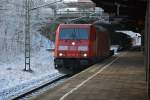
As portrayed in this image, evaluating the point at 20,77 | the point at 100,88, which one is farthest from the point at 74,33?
the point at 100,88

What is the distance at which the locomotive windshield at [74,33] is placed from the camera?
27.9m

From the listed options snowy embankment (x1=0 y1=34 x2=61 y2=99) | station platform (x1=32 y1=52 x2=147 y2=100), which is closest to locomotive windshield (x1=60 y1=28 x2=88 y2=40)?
snowy embankment (x1=0 y1=34 x2=61 y2=99)

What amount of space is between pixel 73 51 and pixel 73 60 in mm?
540

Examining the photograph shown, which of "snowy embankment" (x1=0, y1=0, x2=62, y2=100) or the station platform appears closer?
the station platform

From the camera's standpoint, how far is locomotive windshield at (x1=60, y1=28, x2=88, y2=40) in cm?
2788

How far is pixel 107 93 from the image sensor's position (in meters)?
14.7

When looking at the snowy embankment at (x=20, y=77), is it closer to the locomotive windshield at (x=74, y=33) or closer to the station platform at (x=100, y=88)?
the locomotive windshield at (x=74, y=33)

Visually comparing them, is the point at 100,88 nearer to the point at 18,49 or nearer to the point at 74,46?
the point at 74,46

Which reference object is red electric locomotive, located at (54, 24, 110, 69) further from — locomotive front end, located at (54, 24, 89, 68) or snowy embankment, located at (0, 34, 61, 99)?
snowy embankment, located at (0, 34, 61, 99)

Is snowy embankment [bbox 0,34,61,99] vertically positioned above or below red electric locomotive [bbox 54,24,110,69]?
below

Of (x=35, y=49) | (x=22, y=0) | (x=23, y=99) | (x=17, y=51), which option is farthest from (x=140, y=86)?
(x=22, y=0)

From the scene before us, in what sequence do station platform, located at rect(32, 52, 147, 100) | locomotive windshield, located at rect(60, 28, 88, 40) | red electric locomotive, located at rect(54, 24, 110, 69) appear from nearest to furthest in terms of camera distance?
1. station platform, located at rect(32, 52, 147, 100)
2. red electric locomotive, located at rect(54, 24, 110, 69)
3. locomotive windshield, located at rect(60, 28, 88, 40)

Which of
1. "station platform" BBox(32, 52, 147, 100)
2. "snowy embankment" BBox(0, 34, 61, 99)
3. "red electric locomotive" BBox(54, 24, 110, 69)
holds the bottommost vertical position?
"snowy embankment" BBox(0, 34, 61, 99)

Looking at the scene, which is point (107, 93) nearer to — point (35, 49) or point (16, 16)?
point (35, 49)
